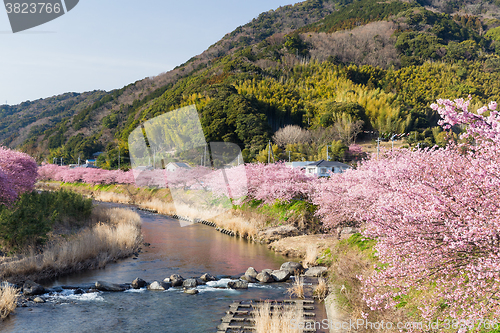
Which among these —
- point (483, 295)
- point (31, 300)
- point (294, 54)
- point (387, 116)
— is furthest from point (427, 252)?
point (294, 54)

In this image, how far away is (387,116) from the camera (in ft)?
260

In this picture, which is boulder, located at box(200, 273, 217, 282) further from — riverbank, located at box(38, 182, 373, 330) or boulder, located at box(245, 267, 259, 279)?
riverbank, located at box(38, 182, 373, 330)

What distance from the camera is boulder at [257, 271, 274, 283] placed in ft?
48.0

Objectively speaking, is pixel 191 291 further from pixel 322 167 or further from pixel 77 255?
pixel 322 167

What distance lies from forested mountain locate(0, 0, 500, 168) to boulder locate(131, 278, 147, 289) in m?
48.9

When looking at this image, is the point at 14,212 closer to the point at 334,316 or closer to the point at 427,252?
the point at 334,316

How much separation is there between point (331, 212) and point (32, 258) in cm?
1382

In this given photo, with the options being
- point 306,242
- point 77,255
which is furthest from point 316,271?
point 77,255

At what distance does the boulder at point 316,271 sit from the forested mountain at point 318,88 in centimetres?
4711

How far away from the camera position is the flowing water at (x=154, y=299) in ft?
33.2

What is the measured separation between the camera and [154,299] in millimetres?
12469

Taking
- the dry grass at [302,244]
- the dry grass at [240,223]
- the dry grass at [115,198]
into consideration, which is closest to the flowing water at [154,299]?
the dry grass at [302,244]

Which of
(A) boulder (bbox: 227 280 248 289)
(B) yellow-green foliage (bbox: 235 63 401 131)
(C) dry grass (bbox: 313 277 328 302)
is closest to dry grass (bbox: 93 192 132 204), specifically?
(A) boulder (bbox: 227 280 248 289)

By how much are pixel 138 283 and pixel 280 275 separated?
580cm
